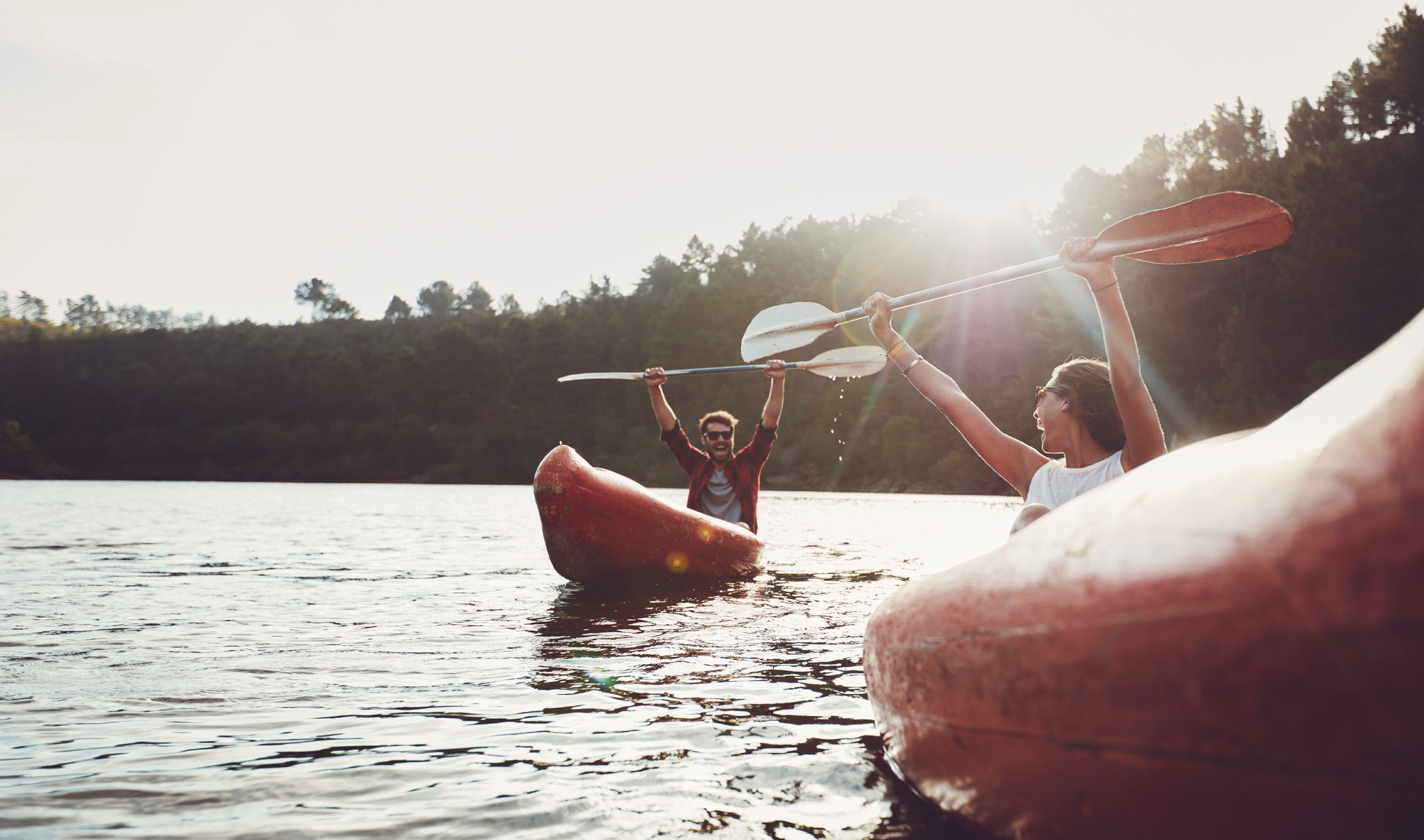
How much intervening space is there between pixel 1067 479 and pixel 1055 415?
8.2 inches

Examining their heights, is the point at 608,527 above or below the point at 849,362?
below

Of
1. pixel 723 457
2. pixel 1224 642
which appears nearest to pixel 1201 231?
pixel 1224 642

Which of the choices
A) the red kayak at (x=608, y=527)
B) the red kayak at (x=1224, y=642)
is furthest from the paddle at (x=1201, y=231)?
the red kayak at (x=608, y=527)

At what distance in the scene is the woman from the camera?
2.59 metres

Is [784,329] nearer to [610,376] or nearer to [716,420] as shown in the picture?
[716,420]

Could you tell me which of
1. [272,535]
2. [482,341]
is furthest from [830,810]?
[482,341]

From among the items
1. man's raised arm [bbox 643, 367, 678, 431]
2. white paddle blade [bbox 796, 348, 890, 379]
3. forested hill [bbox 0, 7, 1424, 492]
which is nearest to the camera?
white paddle blade [bbox 796, 348, 890, 379]

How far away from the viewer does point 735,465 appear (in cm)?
768

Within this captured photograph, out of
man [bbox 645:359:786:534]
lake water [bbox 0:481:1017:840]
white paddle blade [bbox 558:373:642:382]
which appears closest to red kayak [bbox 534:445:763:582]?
lake water [bbox 0:481:1017:840]

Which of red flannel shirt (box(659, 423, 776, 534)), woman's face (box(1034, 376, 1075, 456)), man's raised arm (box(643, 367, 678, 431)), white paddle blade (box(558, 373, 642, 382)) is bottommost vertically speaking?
red flannel shirt (box(659, 423, 776, 534))

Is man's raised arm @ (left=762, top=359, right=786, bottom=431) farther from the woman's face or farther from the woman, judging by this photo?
the woman's face

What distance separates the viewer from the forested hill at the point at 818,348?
2661cm

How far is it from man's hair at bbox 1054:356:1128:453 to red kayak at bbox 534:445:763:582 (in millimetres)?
4054

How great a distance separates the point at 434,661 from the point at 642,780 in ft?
6.34
